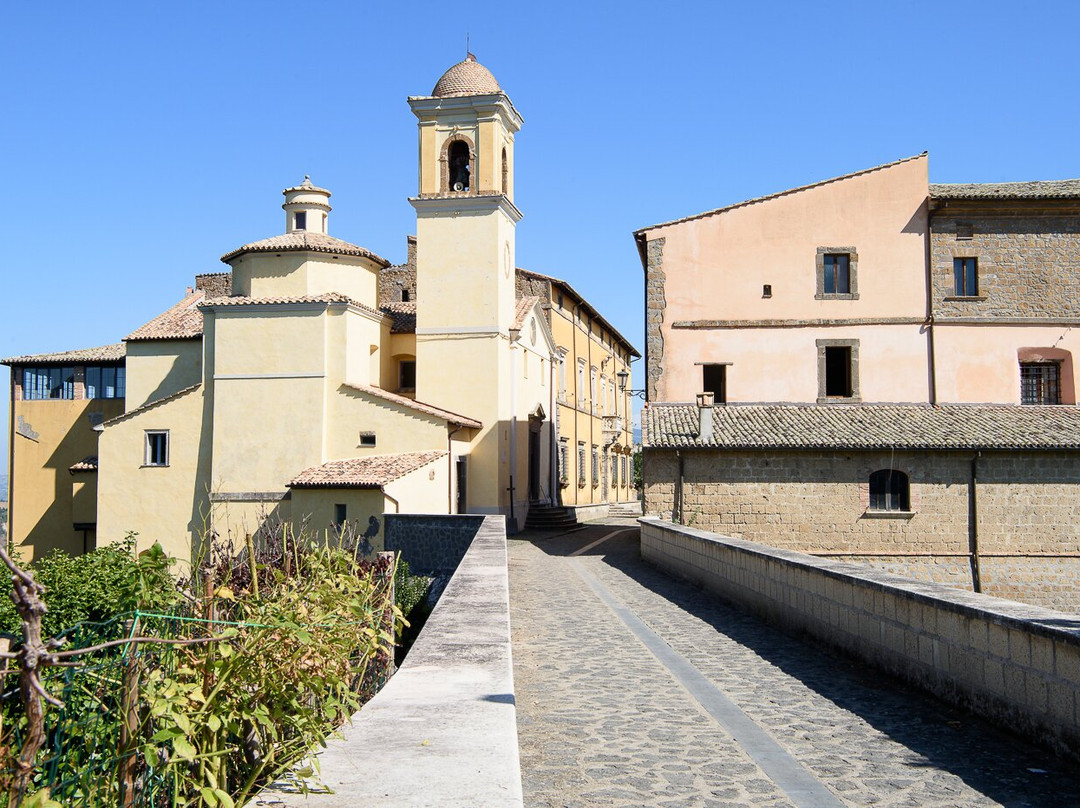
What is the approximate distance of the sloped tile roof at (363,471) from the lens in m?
24.8

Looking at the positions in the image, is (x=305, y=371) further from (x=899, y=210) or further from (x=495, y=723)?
(x=495, y=723)

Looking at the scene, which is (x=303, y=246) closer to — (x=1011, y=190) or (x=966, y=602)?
(x=1011, y=190)

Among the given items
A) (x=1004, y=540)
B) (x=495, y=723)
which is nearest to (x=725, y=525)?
(x=1004, y=540)

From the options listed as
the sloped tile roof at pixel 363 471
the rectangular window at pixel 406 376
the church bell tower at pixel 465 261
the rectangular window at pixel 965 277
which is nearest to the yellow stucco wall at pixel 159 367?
the rectangular window at pixel 406 376

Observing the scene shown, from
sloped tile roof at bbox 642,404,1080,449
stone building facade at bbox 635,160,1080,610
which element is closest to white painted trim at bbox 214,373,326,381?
stone building facade at bbox 635,160,1080,610

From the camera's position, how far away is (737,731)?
6.38 m

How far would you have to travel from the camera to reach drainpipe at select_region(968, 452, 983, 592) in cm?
2294

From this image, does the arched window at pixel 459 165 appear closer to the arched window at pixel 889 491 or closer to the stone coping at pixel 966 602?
the arched window at pixel 889 491

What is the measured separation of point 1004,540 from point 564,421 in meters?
19.5

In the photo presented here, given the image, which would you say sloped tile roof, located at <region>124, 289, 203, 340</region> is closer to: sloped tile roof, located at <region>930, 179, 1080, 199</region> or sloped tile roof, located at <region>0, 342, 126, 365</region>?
sloped tile roof, located at <region>0, 342, 126, 365</region>

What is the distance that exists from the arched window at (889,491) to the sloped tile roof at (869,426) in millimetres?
868

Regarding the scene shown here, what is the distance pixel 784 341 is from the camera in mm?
25859

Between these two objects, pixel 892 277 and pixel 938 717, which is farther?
pixel 892 277

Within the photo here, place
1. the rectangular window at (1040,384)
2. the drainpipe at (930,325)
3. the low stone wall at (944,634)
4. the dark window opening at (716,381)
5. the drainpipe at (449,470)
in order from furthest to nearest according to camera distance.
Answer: the drainpipe at (449,470) < the rectangular window at (1040,384) < the dark window opening at (716,381) < the drainpipe at (930,325) < the low stone wall at (944,634)
